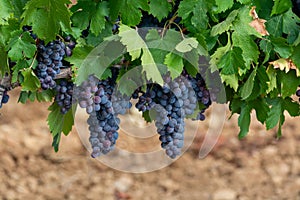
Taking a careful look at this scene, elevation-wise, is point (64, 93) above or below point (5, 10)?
below

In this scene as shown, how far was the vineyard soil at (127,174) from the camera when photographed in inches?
168

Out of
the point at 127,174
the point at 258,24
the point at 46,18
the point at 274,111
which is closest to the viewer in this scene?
the point at 46,18

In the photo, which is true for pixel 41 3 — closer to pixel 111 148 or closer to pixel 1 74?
pixel 1 74

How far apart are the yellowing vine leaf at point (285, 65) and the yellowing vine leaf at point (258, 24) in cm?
7

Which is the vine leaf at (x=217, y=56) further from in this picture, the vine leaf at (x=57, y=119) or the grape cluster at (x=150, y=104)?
the vine leaf at (x=57, y=119)

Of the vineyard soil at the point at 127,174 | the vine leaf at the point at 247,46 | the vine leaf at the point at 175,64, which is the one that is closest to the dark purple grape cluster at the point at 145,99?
the vine leaf at the point at 175,64

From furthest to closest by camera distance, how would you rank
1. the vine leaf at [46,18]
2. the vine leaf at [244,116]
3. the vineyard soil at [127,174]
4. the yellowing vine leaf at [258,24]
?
1. the vineyard soil at [127,174]
2. the vine leaf at [244,116]
3. the yellowing vine leaf at [258,24]
4. the vine leaf at [46,18]

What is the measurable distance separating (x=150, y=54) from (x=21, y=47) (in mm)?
252

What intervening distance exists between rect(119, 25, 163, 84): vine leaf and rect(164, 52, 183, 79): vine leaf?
3cm

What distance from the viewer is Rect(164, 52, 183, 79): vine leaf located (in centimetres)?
127

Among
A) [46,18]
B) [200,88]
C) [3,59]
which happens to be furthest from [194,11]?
[3,59]

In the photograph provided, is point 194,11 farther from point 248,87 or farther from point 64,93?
point 64,93

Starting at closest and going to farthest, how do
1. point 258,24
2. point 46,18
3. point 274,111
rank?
point 46,18
point 258,24
point 274,111

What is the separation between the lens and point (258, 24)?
4.47ft
